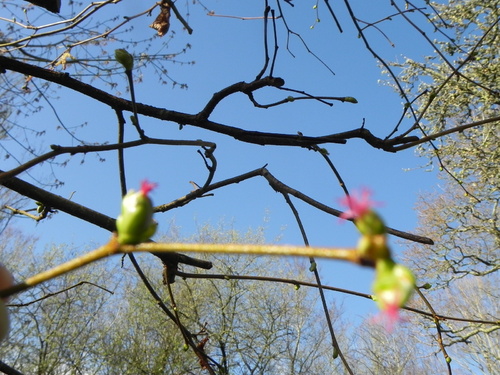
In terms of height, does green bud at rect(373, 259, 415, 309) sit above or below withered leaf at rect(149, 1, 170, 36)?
below

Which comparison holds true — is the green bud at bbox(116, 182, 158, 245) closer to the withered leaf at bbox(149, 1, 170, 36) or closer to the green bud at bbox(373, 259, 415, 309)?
the green bud at bbox(373, 259, 415, 309)

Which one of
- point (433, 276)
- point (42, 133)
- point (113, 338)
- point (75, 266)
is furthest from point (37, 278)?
point (113, 338)

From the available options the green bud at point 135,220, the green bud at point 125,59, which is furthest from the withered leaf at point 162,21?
the green bud at point 135,220

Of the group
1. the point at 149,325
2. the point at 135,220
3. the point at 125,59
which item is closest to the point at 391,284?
the point at 135,220

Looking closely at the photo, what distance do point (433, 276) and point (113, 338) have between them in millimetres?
6624

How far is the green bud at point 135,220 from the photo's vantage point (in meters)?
0.20

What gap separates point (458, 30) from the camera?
5320 mm

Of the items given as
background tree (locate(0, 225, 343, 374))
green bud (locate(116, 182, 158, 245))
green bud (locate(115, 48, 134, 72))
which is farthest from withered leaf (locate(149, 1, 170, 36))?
background tree (locate(0, 225, 343, 374))

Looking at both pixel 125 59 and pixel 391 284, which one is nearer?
pixel 391 284

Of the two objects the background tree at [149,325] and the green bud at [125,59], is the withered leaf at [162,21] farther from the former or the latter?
the background tree at [149,325]

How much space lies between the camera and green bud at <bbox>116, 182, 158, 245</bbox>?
20 centimetres

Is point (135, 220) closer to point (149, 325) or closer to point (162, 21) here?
point (162, 21)

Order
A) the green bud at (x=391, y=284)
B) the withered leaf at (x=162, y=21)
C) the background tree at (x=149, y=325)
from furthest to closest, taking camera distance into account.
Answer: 1. the background tree at (x=149, y=325)
2. the withered leaf at (x=162, y=21)
3. the green bud at (x=391, y=284)

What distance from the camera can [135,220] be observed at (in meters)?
0.20
